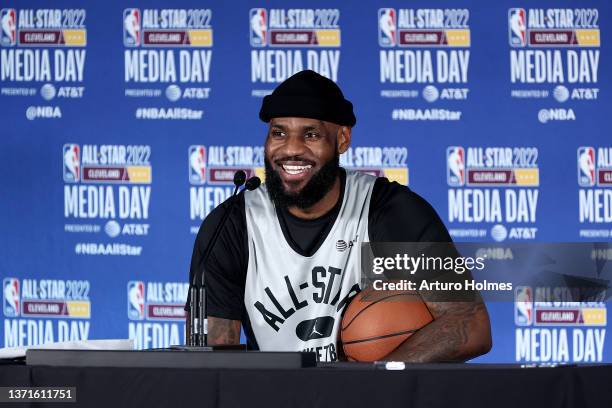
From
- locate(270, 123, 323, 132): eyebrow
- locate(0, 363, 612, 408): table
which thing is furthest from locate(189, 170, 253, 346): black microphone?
locate(270, 123, 323, 132): eyebrow

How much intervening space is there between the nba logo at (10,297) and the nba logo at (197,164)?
1.18 metres

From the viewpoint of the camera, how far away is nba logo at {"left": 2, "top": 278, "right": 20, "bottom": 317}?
5254 millimetres

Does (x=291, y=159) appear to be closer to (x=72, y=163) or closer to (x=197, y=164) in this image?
(x=197, y=164)

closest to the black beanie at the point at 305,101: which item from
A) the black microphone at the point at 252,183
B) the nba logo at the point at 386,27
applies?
the black microphone at the point at 252,183

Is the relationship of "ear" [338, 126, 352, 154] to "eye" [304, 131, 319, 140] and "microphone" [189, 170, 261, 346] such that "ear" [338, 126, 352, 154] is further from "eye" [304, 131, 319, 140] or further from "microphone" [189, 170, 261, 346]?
"microphone" [189, 170, 261, 346]

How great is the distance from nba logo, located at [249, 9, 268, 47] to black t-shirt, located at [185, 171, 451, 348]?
2.43 m

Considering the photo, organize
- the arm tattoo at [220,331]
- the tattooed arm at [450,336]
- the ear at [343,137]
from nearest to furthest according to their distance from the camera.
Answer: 1. the tattooed arm at [450,336]
2. the arm tattoo at [220,331]
3. the ear at [343,137]

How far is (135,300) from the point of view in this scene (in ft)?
17.1

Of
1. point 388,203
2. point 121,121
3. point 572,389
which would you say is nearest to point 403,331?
point 388,203

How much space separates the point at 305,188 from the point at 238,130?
7.76ft

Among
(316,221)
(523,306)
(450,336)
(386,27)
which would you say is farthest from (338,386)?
(386,27)

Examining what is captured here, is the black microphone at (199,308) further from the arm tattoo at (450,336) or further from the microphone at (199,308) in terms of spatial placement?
the arm tattoo at (450,336)

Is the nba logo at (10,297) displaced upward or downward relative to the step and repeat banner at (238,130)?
downward

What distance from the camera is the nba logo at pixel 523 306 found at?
5.05 metres
